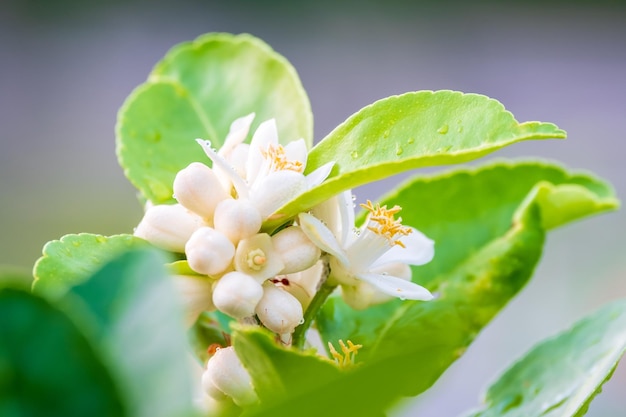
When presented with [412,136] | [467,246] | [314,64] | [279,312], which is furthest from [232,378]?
[314,64]

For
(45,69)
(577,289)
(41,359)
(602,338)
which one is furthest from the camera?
(45,69)

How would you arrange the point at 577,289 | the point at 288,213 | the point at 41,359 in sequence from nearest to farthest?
1. the point at 41,359
2. the point at 288,213
3. the point at 577,289

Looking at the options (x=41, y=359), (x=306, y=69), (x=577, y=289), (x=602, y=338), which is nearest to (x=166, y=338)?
(x=41, y=359)

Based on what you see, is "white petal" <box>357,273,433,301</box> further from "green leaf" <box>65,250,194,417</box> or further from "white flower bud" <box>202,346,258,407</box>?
"green leaf" <box>65,250,194,417</box>

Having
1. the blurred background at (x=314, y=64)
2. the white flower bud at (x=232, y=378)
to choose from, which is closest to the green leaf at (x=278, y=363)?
the white flower bud at (x=232, y=378)

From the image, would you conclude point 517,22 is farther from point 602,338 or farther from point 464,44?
point 602,338

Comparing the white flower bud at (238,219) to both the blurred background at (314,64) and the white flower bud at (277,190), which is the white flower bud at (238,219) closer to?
the white flower bud at (277,190)

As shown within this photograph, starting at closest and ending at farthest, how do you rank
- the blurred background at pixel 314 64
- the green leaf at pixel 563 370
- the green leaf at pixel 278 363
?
the green leaf at pixel 278 363, the green leaf at pixel 563 370, the blurred background at pixel 314 64
